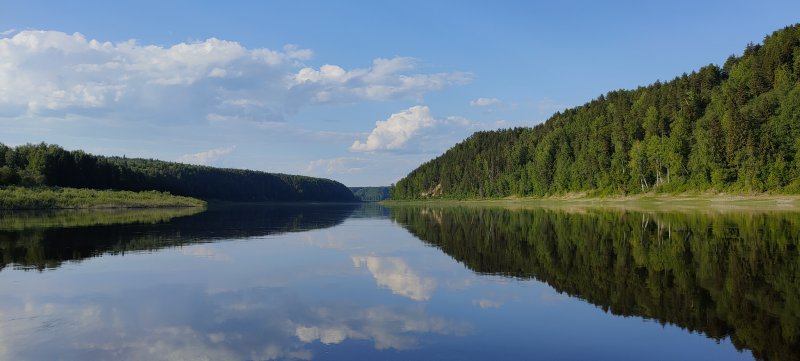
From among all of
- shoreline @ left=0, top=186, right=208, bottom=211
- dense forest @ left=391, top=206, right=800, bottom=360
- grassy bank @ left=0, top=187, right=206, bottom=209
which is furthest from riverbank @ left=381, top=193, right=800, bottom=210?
grassy bank @ left=0, top=187, right=206, bottom=209

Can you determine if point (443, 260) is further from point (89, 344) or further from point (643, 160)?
point (643, 160)

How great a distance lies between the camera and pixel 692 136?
389 ft

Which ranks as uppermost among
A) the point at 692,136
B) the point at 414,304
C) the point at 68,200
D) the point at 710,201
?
the point at 692,136

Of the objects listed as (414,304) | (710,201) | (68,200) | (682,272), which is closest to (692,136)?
(710,201)

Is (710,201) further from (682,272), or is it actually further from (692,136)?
(682,272)

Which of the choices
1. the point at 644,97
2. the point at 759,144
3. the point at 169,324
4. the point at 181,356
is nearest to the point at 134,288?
the point at 169,324

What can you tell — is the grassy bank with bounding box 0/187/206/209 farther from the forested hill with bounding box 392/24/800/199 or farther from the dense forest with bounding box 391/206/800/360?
the forested hill with bounding box 392/24/800/199

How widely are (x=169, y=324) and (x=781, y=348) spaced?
15123 mm

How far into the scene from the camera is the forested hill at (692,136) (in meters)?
93.4

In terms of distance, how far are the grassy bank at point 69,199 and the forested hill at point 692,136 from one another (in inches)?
4822

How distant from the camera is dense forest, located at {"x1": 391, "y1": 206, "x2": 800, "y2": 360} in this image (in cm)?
1345

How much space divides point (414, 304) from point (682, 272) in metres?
11.9

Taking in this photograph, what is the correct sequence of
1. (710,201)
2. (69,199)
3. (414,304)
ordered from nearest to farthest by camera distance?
(414,304)
(710,201)
(69,199)

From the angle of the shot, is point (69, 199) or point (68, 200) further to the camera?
point (69, 199)
